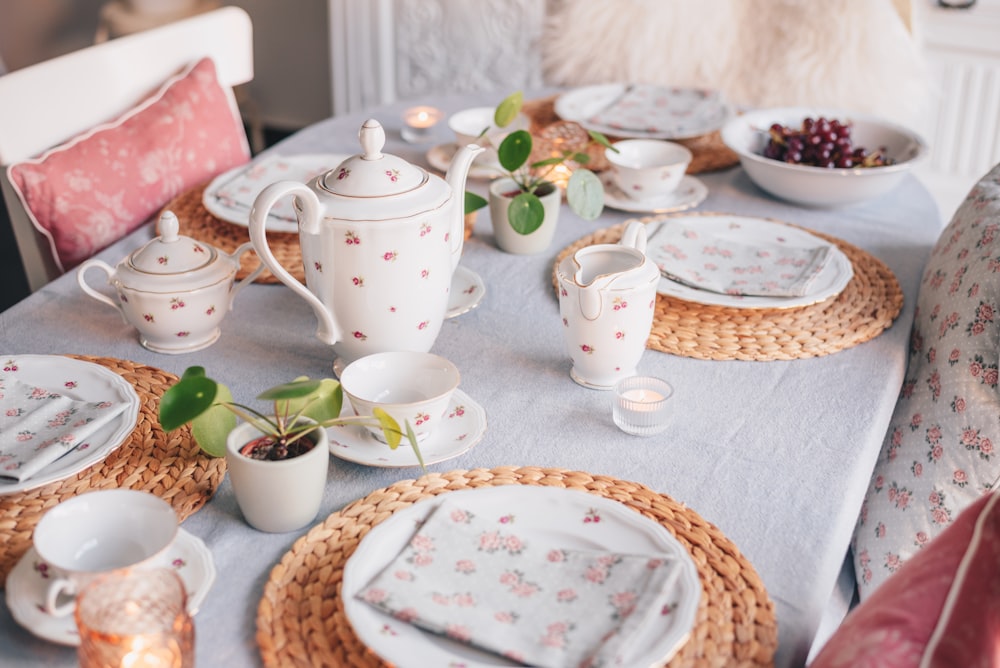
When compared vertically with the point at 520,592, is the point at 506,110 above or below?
above

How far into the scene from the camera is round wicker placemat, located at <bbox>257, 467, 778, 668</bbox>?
650mm

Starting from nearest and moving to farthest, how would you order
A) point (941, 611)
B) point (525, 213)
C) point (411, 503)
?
point (941, 611), point (411, 503), point (525, 213)

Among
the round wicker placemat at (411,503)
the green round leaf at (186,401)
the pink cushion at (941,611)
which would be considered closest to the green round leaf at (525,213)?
the round wicker placemat at (411,503)

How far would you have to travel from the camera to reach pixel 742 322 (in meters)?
1.12

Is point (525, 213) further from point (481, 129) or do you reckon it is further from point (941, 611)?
point (941, 611)

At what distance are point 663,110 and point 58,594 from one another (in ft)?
4.54

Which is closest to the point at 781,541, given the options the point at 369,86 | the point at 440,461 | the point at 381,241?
the point at 440,461

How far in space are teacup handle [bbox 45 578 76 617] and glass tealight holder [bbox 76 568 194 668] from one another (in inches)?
1.4

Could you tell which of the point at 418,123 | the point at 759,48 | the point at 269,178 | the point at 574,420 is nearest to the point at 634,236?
the point at 574,420

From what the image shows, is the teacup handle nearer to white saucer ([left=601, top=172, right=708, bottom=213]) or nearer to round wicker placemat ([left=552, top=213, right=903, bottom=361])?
round wicker placemat ([left=552, top=213, right=903, bottom=361])

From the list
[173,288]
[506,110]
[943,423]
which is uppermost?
→ [506,110]

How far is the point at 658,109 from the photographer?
1.75m

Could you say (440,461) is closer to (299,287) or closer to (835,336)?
(299,287)

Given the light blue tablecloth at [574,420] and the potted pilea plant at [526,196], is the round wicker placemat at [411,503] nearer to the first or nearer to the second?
the light blue tablecloth at [574,420]
